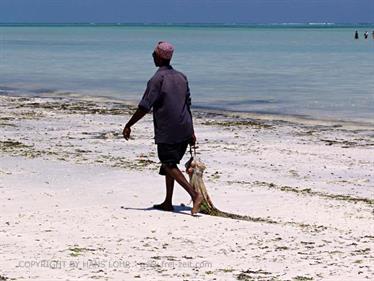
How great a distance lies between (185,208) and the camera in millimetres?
8961

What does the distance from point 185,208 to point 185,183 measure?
51cm

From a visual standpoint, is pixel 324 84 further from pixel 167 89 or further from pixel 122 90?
pixel 167 89

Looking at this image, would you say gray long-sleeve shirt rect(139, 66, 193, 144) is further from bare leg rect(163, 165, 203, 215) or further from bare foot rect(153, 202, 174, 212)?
bare foot rect(153, 202, 174, 212)

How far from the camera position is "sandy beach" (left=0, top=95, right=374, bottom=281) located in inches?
265

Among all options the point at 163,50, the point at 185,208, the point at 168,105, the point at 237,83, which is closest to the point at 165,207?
the point at 185,208

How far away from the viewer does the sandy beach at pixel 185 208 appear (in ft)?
22.1

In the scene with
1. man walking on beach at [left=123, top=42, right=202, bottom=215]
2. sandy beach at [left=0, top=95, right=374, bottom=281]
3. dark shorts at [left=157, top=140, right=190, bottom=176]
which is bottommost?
sandy beach at [left=0, top=95, right=374, bottom=281]

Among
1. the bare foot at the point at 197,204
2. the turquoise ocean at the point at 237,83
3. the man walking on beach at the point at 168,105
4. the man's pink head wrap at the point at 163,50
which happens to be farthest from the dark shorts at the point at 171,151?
the turquoise ocean at the point at 237,83

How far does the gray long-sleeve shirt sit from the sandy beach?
0.79 m

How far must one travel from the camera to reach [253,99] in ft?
76.4

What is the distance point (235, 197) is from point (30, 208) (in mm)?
2237

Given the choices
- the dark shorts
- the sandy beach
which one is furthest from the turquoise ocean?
the dark shorts

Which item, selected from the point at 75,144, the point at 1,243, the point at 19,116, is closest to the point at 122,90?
the point at 19,116

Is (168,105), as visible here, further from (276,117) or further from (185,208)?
(276,117)
